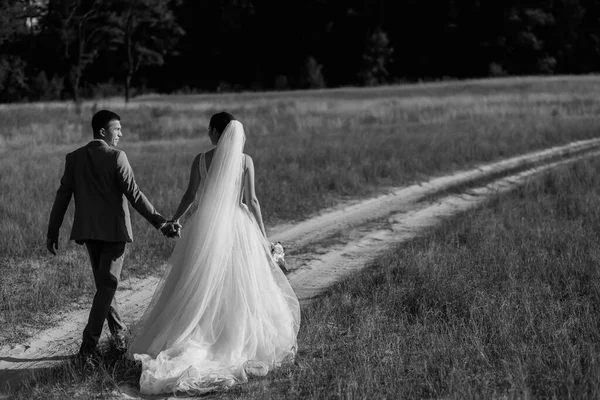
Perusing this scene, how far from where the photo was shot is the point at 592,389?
433cm

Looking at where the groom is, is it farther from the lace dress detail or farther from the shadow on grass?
the lace dress detail

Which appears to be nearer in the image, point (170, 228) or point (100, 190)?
point (100, 190)

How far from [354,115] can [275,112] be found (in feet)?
12.2

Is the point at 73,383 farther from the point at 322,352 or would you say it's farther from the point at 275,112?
the point at 275,112

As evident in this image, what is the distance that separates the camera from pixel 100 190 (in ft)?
16.8

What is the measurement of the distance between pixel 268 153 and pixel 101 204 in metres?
11.9

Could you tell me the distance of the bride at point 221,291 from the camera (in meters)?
4.92

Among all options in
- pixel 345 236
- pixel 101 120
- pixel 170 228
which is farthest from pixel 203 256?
pixel 345 236

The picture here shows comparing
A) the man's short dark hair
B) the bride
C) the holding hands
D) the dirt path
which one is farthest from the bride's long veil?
the dirt path

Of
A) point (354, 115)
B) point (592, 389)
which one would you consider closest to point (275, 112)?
point (354, 115)

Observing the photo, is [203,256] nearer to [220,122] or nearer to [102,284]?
[102,284]

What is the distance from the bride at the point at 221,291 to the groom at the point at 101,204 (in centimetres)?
34

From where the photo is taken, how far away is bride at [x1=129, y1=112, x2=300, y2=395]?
16.1ft

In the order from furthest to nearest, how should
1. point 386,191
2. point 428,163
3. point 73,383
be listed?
1. point 428,163
2. point 386,191
3. point 73,383
